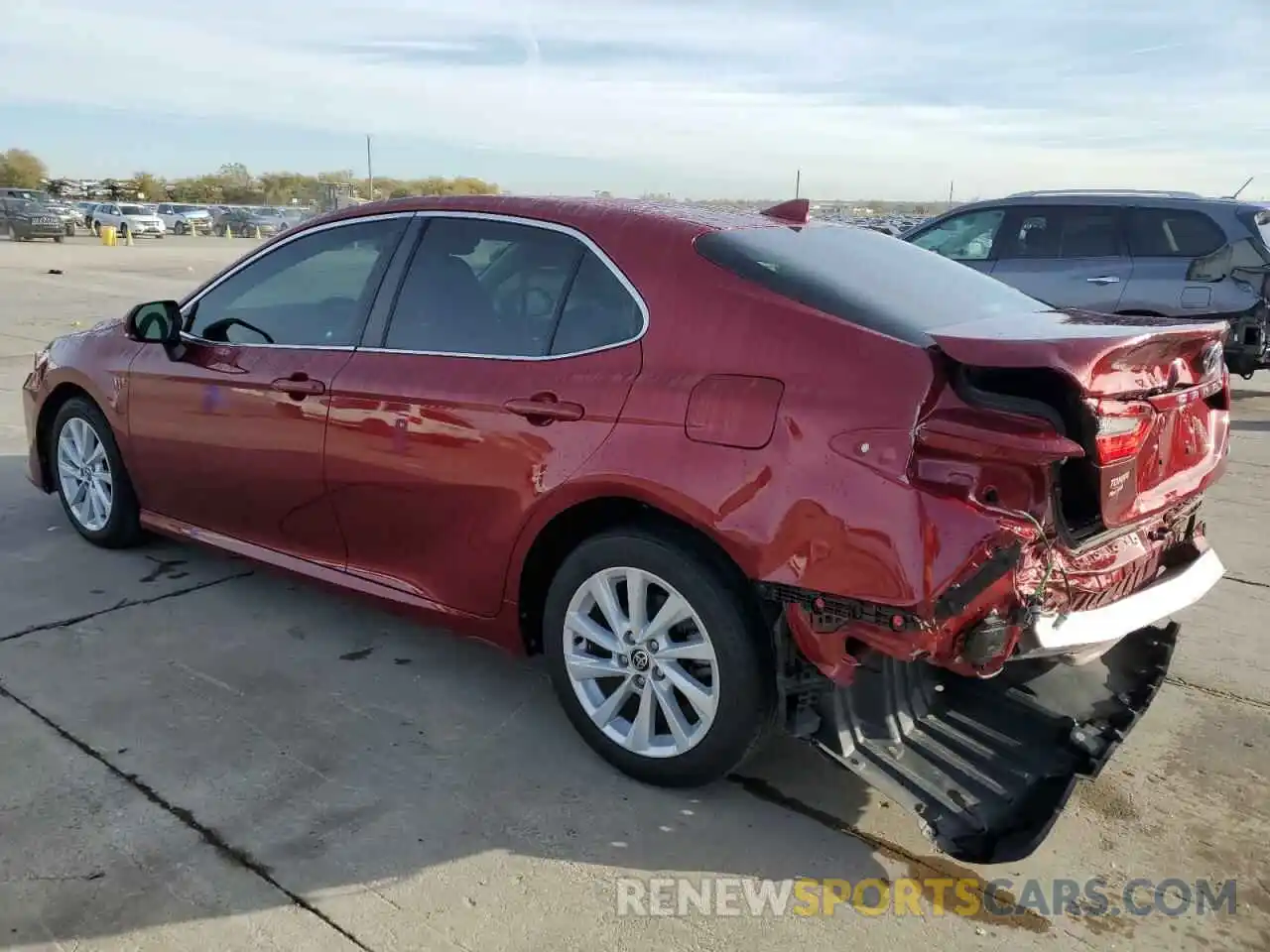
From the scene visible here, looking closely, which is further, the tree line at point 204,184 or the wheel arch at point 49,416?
the tree line at point 204,184

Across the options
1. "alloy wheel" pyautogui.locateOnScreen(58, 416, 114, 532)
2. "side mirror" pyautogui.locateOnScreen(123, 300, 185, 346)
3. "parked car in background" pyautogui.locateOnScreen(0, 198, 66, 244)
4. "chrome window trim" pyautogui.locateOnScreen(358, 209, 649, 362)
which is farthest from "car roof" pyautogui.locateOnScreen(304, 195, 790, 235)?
"parked car in background" pyautogui.locateOnScreen(0, 198, 66, 244)

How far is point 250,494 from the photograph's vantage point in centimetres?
417

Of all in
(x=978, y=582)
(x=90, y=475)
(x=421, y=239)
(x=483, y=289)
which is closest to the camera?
(x=978, y=582)

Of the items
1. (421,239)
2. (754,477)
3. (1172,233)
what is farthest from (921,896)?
(1172,233)

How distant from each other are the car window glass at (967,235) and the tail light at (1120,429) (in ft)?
24.1

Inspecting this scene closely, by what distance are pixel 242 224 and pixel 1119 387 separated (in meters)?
53.4

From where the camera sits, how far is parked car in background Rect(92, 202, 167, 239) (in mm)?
42812

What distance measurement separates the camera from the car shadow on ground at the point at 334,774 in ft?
8.96

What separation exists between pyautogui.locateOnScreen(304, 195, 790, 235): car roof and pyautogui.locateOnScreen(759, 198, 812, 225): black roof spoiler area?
6 centimetres

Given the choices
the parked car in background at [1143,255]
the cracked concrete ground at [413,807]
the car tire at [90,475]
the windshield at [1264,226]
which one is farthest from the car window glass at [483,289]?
the windshield at [1264,226]

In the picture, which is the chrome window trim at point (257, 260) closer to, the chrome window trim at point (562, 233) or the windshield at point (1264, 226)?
the chrome window trim at point (562, 233)

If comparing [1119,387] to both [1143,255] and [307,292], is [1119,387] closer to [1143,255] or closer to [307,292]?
[307,292]

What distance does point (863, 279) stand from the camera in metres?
3.15

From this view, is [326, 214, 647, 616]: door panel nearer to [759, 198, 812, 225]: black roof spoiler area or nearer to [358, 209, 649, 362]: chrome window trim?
[358, 209, 649, 362]: chrome window trim
